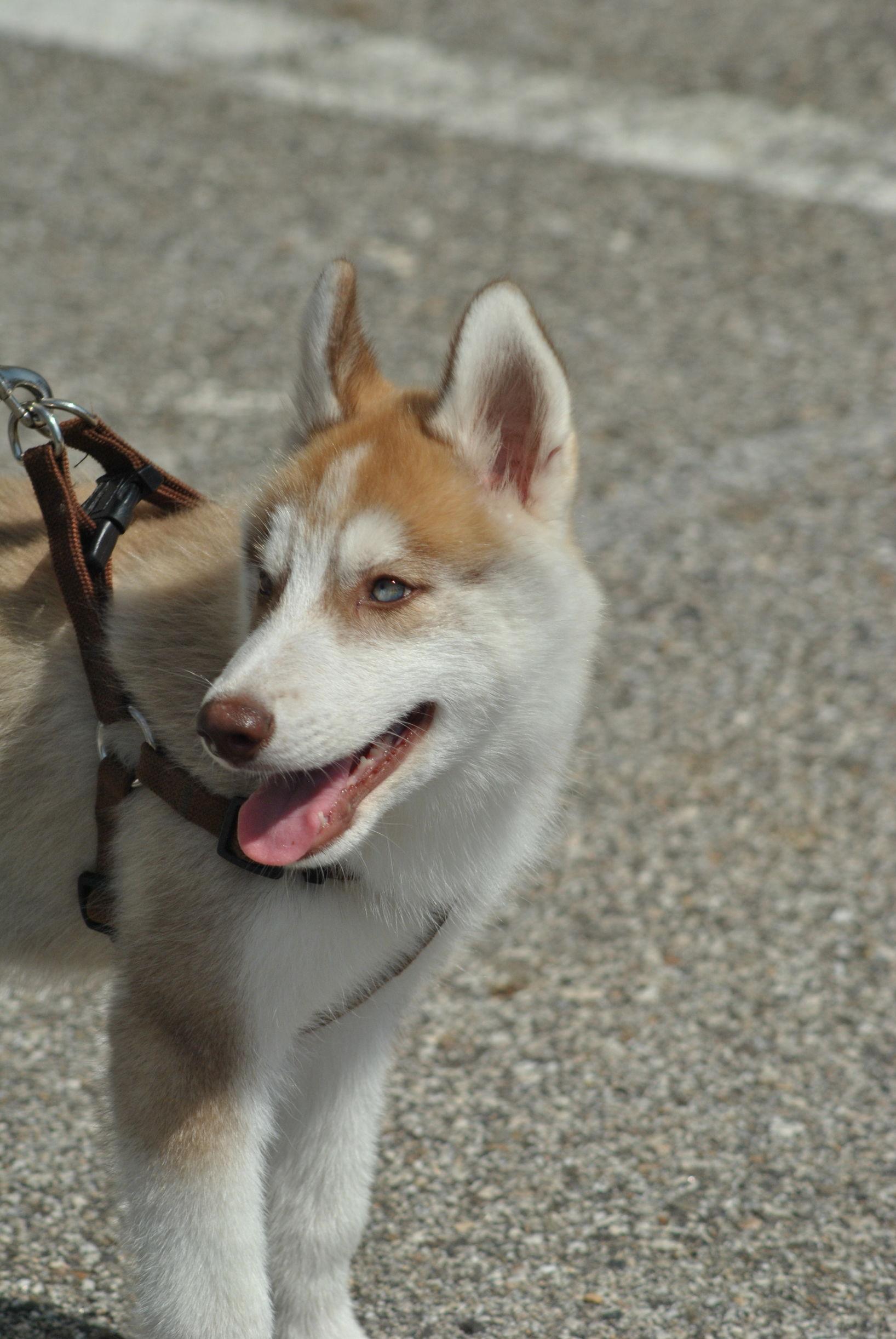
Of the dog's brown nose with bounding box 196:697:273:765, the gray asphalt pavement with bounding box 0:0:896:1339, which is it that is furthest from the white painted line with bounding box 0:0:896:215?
the dog's brown nose with bounding box 196:697:273:765

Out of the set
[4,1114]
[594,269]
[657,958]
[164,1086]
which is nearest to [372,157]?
[594,269]

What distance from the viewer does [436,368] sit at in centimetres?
703

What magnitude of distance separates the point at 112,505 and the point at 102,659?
1.18ft

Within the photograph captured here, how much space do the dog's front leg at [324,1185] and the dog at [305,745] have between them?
0.38 feet

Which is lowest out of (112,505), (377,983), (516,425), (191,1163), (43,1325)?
(43,1325)

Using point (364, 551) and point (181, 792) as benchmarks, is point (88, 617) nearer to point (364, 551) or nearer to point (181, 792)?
point (181, 792)

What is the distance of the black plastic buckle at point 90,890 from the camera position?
2734 mm

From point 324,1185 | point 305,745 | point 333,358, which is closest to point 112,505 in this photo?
point 333,358

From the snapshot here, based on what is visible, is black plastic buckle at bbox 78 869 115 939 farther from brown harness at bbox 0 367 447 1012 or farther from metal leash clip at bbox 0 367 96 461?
metal leash clip at bbox 0 367 96 461

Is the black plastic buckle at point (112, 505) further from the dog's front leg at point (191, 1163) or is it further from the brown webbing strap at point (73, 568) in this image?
the dog's front leg at point (191, 1163)

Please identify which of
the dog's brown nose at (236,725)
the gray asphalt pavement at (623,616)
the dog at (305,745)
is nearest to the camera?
the dog's brown nose at (236,725)

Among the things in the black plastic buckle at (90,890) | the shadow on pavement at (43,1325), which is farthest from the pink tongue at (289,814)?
the shadow on pavement at (43,1325)

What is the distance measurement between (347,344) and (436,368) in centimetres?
430

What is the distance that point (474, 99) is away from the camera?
926cm
